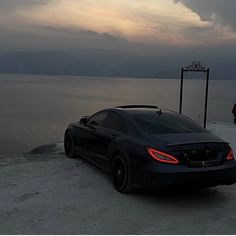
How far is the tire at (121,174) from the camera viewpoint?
6734mm

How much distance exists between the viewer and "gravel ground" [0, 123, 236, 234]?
5379 mm

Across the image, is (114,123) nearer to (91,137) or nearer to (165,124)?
(91,137)

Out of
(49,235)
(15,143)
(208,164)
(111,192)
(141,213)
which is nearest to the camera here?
(49,235)

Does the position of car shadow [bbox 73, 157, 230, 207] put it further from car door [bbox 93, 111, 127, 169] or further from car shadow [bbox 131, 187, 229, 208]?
car door [bbox 93, 111, 127, 169]

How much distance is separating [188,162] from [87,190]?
1894 mm

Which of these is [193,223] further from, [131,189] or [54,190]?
[54,190]

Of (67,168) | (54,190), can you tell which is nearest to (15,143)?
(67,168)

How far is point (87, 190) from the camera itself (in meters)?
7.12

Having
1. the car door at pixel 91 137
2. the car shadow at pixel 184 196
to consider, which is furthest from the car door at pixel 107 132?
the car shadow at pixel 184 196

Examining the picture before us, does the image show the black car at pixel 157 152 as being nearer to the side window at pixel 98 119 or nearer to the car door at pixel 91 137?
the car door at pixel 91 137

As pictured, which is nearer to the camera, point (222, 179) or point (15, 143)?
point (222, 179)

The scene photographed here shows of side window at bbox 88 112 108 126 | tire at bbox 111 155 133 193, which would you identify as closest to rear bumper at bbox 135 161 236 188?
tire at bbox 111 155 133 193

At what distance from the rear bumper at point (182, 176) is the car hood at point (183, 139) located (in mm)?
425

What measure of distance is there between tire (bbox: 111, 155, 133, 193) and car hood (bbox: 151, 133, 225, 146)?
0.68m
